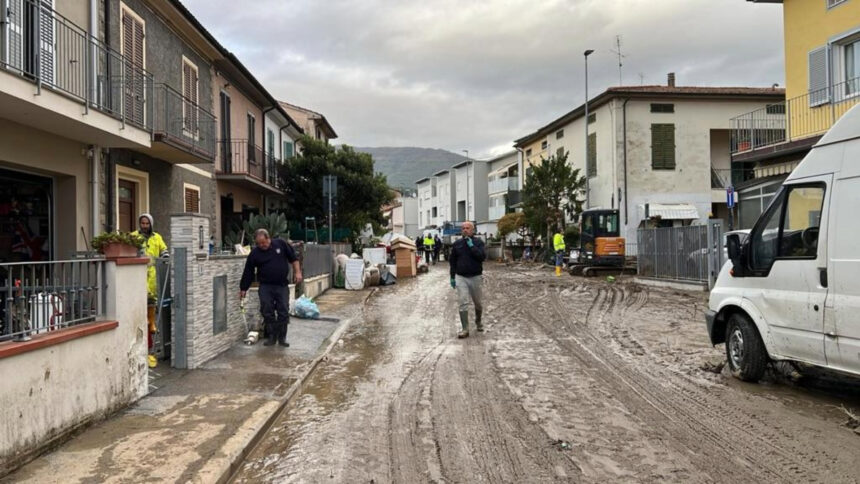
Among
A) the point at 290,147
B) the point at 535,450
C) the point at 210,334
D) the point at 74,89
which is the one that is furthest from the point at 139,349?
the point at 290,147

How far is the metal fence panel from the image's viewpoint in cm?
1850

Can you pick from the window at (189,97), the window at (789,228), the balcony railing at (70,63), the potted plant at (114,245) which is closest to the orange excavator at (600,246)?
the window at (189,97)

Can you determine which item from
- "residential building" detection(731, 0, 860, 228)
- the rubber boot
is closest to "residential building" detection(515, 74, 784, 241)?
"residential building" detection(731, 0, 860, 228)

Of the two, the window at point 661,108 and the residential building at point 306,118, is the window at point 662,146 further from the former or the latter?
the residential building at point 306,118

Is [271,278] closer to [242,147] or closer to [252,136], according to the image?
[242,147]

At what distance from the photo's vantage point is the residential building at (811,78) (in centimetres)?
1659

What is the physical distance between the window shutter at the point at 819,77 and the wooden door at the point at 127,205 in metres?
17.5

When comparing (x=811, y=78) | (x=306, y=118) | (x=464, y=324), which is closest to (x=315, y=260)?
(x=464, y=324)

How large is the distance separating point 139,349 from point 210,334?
75.7 inches

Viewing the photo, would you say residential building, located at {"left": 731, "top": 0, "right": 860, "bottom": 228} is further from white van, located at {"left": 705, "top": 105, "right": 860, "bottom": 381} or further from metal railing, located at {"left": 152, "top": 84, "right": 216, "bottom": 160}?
metal railing, located at {"left": 152, "top": 84, "right": 216, "bottom": 160}

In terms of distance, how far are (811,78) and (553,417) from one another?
16.6m

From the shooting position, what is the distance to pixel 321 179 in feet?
81.9

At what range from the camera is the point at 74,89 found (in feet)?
32.3

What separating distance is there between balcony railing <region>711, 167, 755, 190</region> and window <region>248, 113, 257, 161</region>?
78.1 feet
